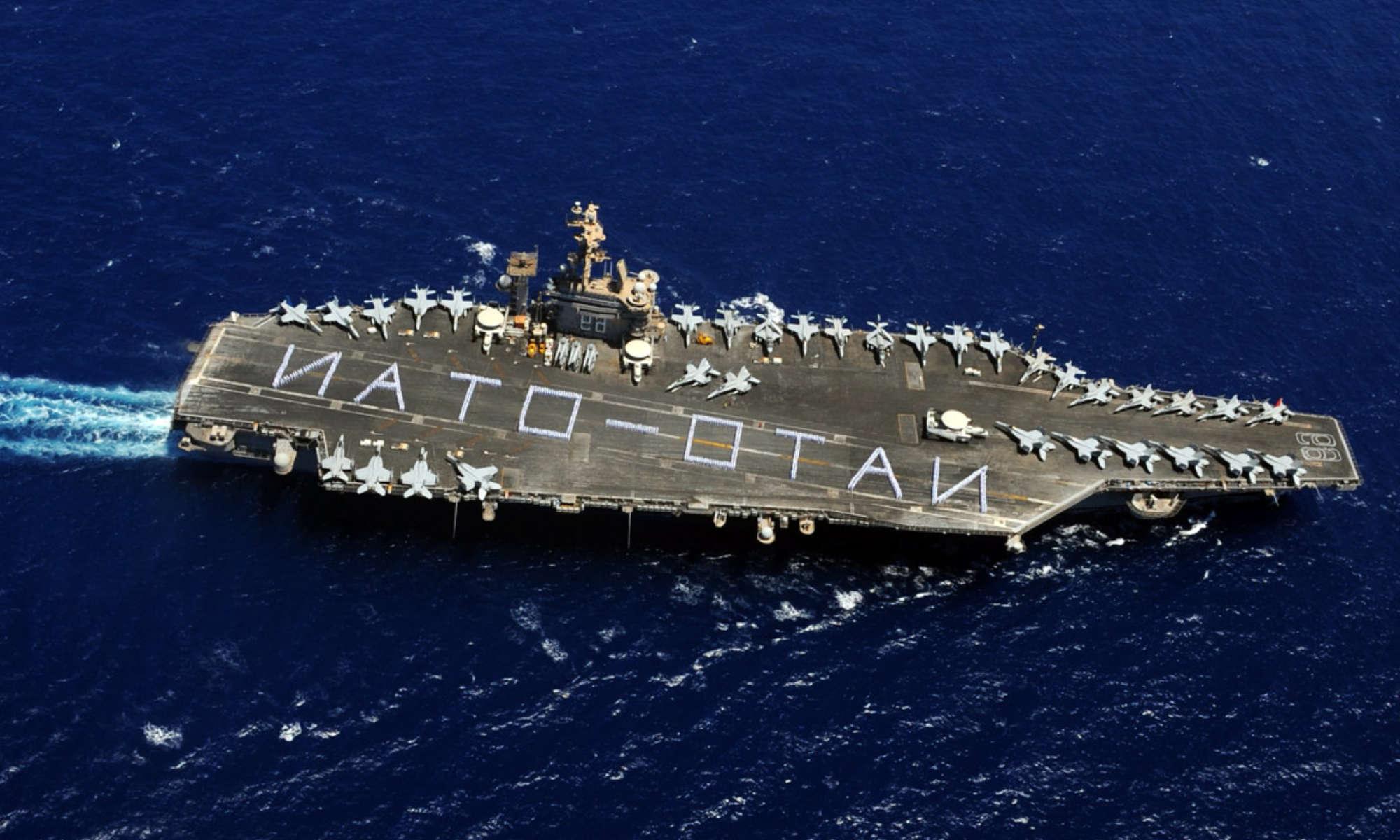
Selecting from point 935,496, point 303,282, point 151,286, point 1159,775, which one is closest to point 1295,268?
point 935,496

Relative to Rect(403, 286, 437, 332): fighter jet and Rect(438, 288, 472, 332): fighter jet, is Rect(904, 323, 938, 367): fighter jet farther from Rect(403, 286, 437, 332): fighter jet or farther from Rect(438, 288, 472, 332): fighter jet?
Rect(403, 286, 437, 332): fighter jet

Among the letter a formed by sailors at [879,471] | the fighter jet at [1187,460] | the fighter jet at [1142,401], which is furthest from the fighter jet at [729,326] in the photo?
the fighter jet at [1187,460]

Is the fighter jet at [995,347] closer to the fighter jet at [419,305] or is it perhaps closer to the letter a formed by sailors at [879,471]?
the letter a formed by sailors at [879,471]

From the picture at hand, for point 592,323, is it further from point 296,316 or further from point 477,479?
point 296,316

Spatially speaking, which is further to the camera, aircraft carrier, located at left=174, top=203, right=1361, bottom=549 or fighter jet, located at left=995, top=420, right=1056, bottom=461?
fighter jet, located at left=995, top=420, right=1056, bottom=461

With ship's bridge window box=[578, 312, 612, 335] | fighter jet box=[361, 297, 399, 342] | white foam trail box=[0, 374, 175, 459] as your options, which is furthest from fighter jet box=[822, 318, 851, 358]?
white foam trail box=[0, 374, 175, 459]
